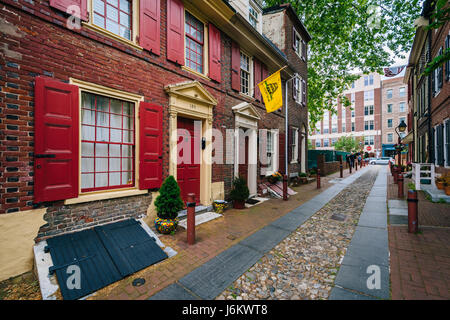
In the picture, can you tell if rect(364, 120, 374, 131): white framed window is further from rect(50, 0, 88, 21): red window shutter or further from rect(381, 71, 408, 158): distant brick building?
rect(50, 0, 88, 21): red window shutter

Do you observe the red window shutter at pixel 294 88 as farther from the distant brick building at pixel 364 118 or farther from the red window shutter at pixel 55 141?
the distant brick building at pixel 364 118

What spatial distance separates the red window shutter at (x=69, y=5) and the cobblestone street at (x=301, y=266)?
5.31 metres

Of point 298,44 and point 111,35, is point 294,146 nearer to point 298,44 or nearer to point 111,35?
point 298,44

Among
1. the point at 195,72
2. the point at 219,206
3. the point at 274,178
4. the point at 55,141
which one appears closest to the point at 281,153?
the point at 274,178

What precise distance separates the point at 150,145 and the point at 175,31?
3167mm

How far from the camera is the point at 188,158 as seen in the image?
18.8 feet

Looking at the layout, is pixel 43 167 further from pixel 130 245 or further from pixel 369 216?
pixel 369 216

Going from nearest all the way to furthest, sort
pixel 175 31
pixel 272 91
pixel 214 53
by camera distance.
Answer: pixel 175 31
pixel 214 53
pixel 272 91

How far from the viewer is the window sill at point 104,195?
11.5ft

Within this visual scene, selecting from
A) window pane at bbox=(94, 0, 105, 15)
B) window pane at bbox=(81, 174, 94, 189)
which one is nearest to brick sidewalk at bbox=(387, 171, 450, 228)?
window pane at bbox=(81, 174, 94, 189)

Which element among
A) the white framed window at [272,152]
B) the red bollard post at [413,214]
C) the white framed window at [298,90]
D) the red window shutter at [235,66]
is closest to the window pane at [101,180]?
the red window shutter at [235,66]
